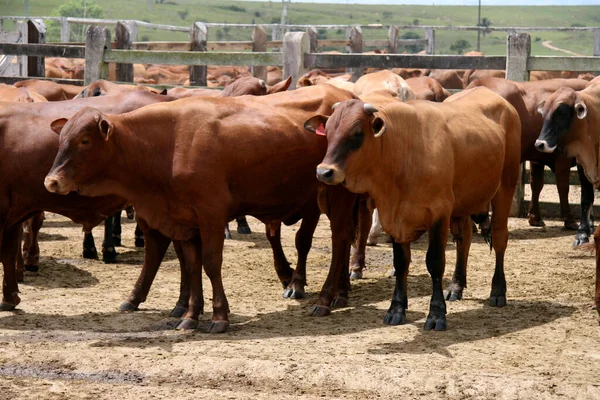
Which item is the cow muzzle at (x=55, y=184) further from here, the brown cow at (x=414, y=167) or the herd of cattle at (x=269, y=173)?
the brown cow at (x=414, y=167)

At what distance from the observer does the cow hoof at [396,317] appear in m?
8.22

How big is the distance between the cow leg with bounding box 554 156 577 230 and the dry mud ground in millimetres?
2375

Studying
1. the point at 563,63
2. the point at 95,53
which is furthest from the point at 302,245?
the point at 95,53

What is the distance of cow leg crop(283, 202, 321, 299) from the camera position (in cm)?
934

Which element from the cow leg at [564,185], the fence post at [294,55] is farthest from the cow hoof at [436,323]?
the fence post at [294,55]

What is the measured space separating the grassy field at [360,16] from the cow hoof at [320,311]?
8344 cm

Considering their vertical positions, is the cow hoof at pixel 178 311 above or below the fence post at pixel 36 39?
below

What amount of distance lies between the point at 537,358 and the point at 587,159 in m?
4.95

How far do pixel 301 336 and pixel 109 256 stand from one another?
155 inches

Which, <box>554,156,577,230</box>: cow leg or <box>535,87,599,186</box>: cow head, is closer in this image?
<box>535,87,599,186</box>: cow head

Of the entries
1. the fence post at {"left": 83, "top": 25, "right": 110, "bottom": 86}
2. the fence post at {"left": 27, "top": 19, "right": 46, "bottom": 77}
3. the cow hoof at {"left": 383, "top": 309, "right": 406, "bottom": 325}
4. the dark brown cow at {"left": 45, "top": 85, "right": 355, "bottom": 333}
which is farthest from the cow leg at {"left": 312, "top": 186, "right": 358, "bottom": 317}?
the fence post at {"left": 27, "top": 19, "right": 46, "bottom": 77}

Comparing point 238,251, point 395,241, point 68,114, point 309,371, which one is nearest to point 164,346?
point 309,371

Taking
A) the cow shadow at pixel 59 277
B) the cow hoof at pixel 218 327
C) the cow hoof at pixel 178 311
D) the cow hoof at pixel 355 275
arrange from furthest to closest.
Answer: the cow hoof at pixel 355 275
the cow shadow at pixel 59 277
the cow hoof at pixel 178 311
the cow hoof at pixel 218 327

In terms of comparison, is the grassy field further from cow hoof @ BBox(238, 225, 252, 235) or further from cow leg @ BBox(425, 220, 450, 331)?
cow leg @ BBox(425, 220, 450, 331)
